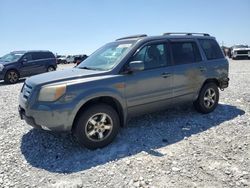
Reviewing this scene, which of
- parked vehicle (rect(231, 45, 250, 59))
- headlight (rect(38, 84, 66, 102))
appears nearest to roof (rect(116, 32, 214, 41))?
headlight (rect(38, 84, 66, 102))

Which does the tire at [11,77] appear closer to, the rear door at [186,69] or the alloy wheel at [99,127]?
the rear door at [186,69]

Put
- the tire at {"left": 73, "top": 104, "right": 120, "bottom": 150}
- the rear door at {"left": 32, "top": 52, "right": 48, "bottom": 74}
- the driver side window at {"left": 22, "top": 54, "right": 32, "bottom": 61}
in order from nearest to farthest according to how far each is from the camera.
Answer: the tire at {"left": 73, "top": 104, "right": 120, "bottom": 150} → the driver side window at {"left": 22, "top": 54, "right": 32, "bottom": 61} → the rear door at {"left": 32, "top": 52, "right": 48, "bottom": 74}

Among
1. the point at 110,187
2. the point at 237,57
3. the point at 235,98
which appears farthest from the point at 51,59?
the point at 237,57

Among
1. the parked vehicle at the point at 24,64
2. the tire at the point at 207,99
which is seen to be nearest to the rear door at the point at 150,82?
the tire at the point at 207,99

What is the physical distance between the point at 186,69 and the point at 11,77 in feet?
38.5

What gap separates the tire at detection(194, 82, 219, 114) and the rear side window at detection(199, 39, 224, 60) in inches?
27.3

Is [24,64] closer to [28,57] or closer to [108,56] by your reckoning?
[28,57]

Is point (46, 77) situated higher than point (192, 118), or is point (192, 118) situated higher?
point (46, 77)

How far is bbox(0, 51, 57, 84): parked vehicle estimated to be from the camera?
582 inches

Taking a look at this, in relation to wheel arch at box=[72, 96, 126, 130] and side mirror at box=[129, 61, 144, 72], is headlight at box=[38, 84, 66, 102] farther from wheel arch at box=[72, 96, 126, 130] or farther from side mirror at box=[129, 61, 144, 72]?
side mirror at box=[129, 61, 144, 72]

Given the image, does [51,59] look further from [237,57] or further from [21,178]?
[237,57]

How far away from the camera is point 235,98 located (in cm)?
826

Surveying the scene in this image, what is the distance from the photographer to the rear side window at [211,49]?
259 inches

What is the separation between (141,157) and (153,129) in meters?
1.28
